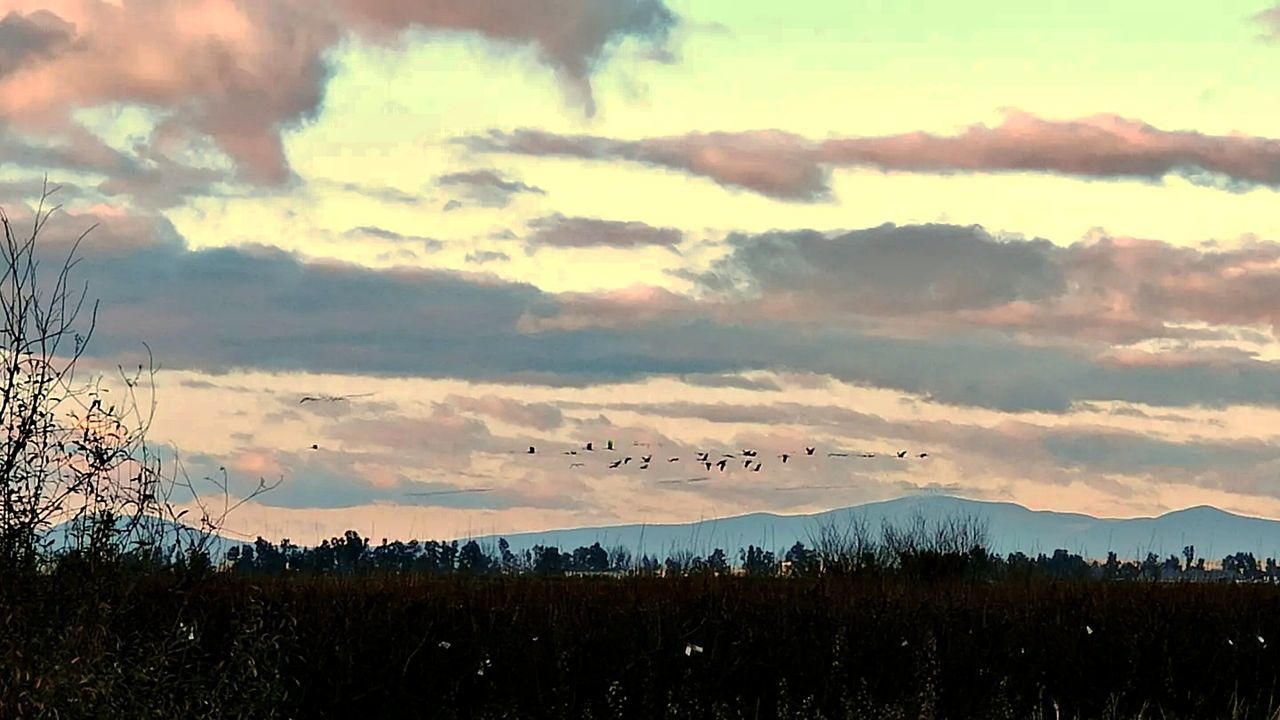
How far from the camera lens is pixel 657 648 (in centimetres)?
1964

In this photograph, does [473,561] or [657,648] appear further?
[473,561]

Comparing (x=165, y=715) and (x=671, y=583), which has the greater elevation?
(x=671, y=583)

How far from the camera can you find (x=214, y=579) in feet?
66.7

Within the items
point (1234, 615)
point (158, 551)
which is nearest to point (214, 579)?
point (158, 551)

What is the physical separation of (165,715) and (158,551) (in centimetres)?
362

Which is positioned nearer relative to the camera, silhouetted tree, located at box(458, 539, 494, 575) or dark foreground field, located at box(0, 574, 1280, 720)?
dark foreground field, located at box(0, 574, 1280, 720)

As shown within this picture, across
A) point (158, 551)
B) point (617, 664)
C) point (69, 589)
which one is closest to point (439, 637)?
point (617, 664)

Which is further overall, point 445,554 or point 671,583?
point 445,554

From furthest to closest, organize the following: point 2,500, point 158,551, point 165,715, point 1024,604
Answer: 1. point 1024,604
2. point 158,551
3. point 2,500
4. point 165,715

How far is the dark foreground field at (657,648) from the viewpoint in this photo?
1744 cm

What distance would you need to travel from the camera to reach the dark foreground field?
17.4 meters

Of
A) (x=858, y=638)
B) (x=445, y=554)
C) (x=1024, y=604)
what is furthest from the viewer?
(x=445, y=554)

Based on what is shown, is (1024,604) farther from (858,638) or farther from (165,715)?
(165,715)

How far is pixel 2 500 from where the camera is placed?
50.8 ft
